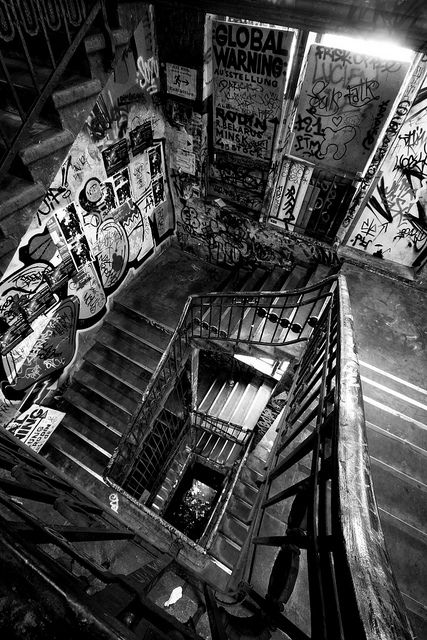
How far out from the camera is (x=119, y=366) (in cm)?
773

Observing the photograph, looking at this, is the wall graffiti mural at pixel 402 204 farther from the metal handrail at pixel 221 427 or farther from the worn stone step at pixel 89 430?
the worn stone step at pixel 89 430

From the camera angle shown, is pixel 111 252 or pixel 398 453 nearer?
pixel 398 453

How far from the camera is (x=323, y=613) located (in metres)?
1.33

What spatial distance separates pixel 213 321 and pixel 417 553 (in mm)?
4683

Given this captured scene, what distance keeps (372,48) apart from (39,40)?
14.8 feet

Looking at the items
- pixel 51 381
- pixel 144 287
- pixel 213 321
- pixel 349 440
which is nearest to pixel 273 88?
pixel 213 321

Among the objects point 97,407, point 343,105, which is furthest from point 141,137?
point 97,407

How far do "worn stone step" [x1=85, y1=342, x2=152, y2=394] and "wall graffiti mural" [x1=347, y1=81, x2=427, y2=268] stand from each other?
230 inches

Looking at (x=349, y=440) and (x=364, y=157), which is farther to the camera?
(x=364, y=157)

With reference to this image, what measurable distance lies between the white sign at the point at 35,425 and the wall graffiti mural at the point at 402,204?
25.8 feet

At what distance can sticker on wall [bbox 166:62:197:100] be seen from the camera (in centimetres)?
586

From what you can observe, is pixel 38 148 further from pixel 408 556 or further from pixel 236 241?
pixel 236 241

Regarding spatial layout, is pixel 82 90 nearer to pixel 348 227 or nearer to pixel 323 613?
pixel 323 613

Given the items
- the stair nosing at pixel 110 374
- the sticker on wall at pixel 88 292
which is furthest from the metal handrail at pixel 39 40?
the stair nosing at pixel 110 374
